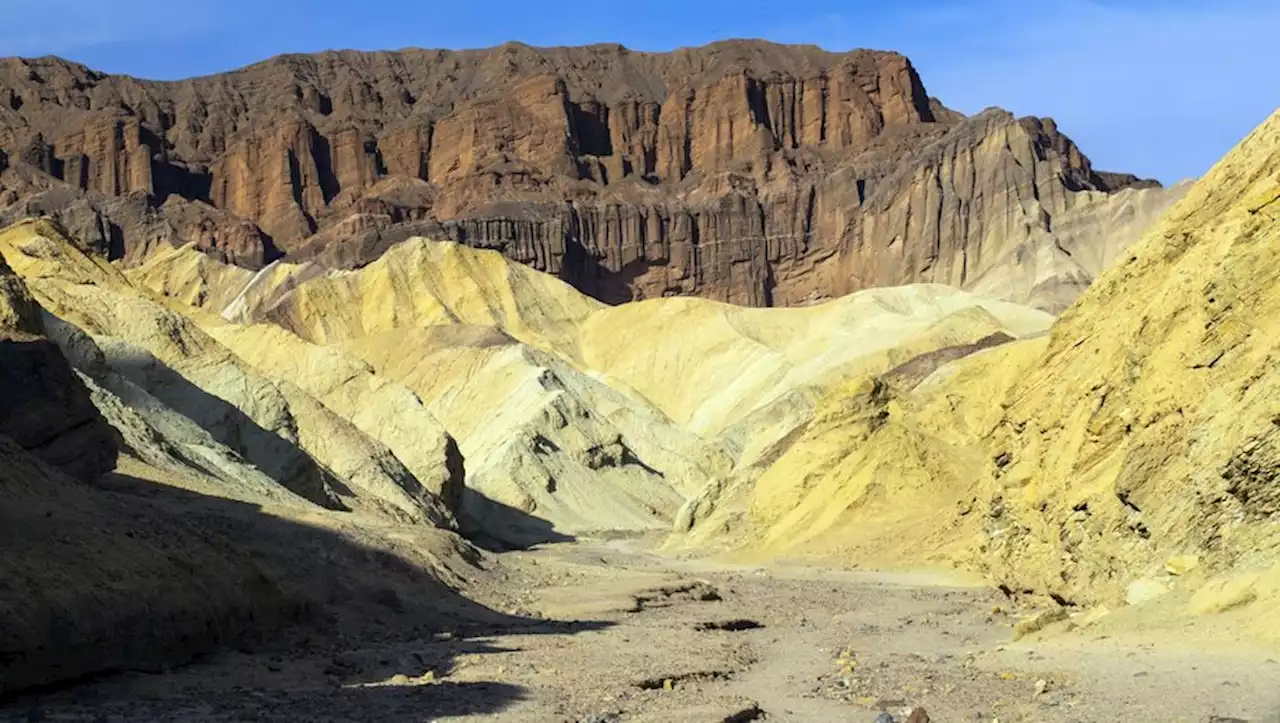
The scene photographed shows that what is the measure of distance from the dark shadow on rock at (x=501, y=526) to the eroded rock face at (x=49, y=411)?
36843mm

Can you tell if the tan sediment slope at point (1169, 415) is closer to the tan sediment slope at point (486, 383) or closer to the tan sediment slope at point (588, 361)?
the tan sediment slope at point (588, 361)

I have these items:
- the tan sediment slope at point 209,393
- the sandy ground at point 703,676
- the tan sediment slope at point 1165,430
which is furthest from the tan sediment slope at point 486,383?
the sandy ground at point 703,676

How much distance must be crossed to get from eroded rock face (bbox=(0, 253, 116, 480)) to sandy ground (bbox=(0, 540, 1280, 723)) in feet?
22.8

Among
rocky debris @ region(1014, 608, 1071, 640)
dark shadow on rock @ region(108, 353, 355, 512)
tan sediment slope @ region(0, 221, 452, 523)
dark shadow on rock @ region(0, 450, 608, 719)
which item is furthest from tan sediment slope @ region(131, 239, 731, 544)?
rocky debris @ region(1014, 608, 1071, 640)

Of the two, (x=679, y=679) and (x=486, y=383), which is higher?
(x=486, y=383)

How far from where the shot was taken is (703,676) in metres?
18.9

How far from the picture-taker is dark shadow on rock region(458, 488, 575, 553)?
66312mm

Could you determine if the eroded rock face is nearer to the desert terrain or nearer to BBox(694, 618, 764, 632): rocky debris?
the desert terrain

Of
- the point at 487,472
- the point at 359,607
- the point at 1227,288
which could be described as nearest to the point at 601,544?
the point at 487,472

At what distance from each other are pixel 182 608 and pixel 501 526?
53763mm

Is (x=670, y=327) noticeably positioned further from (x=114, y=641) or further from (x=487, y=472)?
(x=114, y=641)

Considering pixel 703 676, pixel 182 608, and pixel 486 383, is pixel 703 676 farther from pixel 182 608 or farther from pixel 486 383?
pixel 486 383

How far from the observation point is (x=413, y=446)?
2756 inches

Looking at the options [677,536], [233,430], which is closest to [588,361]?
[677,536]
